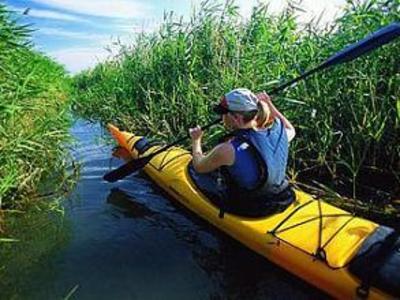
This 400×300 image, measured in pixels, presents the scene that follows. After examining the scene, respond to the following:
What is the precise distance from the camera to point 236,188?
145 inches

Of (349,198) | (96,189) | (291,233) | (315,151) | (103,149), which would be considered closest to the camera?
(291,233)

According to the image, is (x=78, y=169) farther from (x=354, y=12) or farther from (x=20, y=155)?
(x=354, y=12)

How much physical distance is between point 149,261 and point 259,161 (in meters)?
1.08

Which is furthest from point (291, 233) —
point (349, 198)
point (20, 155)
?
point (20, 155)

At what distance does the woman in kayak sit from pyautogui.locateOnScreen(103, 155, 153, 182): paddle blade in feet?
4.81

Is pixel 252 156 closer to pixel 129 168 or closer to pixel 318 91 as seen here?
pixel 318 91

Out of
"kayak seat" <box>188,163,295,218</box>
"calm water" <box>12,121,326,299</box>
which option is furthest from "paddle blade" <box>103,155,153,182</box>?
"kayak seat" <box>188,163,295,218</box>

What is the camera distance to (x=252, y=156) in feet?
11.6

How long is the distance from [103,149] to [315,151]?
3909 mm

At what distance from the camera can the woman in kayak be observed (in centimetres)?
353

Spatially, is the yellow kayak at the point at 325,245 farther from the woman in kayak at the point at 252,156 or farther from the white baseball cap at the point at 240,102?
the white baseball cap at the point at 240,102

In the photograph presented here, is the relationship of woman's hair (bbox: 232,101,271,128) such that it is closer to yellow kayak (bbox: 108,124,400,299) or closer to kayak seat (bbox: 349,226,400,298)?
yellow kayak (bbox: 108,124,400,299)

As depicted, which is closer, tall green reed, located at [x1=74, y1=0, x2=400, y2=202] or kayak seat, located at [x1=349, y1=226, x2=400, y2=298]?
kayak seat, located at [x1=349, y1=226, x2=400, y2=298]

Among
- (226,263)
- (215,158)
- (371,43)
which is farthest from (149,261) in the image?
(371,43)
